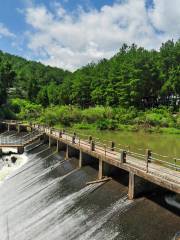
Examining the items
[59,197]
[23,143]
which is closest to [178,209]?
[59,197]

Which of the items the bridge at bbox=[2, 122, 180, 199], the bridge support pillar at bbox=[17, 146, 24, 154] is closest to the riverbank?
the bridge support pillar at bbox=[17, 146, 24, 154]

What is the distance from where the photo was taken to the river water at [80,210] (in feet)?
55.1

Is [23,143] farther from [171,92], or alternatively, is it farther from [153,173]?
[171,92]

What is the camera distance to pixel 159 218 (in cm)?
1695

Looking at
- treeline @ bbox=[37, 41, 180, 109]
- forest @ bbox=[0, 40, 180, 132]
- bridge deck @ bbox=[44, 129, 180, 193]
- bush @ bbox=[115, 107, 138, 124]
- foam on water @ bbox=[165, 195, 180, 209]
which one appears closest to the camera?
bridge deck @ bbox=[44, 129, 180, 193]

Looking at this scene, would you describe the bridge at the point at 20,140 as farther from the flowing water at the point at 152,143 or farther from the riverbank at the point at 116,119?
the riverbank at the point at 116,119

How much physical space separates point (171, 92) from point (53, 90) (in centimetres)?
5167

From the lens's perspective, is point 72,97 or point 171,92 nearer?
point 171,92

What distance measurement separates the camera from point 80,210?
20.5m

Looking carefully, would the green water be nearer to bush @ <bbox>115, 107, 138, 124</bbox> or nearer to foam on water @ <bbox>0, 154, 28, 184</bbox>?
foam on water @ <bbox>0, 154, 28, 184</bbox>

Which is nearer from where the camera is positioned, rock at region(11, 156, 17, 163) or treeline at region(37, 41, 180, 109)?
rock at region(11, 156, 17, 163)

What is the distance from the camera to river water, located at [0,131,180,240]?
16797 mm

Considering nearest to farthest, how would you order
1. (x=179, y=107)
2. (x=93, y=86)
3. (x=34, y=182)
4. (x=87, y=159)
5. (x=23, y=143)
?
(x=34, y=182)
(x=87, y=159)
(x=23, y=143)
(x=179, y=107)
(x=93, y=86)

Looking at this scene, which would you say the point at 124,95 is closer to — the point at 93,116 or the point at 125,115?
the point at 125,115
